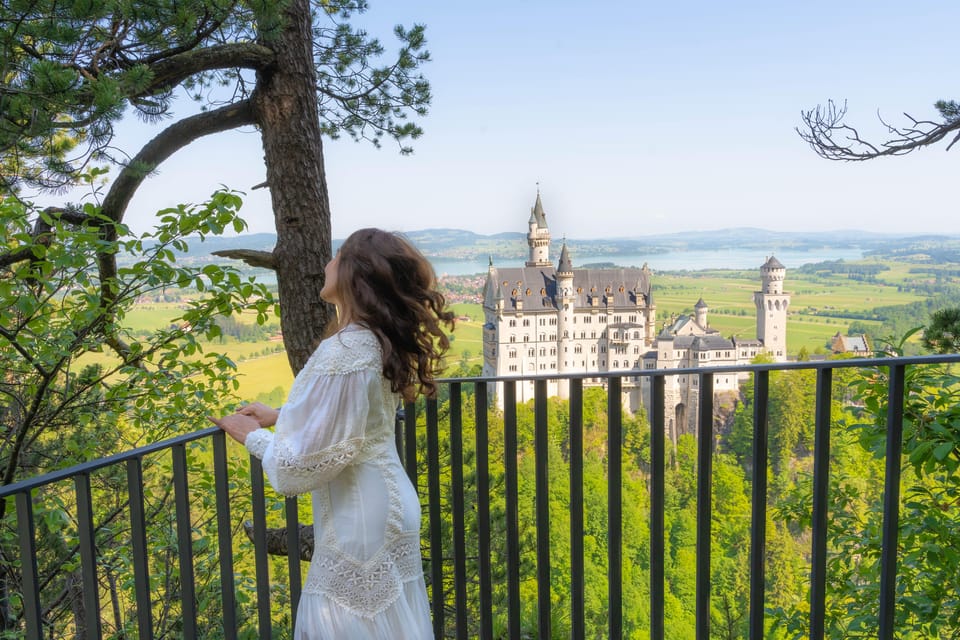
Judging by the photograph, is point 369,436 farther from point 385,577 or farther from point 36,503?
point 36,503

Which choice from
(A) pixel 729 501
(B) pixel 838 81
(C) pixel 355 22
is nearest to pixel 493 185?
(B) pixel 838 81

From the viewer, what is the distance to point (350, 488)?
5.07 feet

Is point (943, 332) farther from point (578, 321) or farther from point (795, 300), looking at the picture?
point (578, 321)

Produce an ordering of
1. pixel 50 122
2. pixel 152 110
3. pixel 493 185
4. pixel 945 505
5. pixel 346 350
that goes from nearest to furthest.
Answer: pixel 346 350 < pixel 945 505 < pixel 50 122 < pixel 152 110 < pixel 493 185

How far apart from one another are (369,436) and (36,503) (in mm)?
2782

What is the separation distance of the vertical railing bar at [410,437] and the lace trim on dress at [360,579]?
53 centimetres

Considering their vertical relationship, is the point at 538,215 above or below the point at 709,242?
above

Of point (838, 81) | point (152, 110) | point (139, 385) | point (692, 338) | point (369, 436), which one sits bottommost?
point (692, 338)

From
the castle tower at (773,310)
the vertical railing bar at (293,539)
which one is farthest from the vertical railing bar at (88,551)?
the castle tower at (773,310)

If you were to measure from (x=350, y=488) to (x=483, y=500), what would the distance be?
727 millimetres

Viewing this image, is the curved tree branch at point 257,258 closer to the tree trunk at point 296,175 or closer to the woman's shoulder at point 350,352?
the tree trunk at point 296,175

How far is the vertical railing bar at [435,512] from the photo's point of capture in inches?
82.9

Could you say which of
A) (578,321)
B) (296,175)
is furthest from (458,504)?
(578,321)

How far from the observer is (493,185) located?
7031cm
